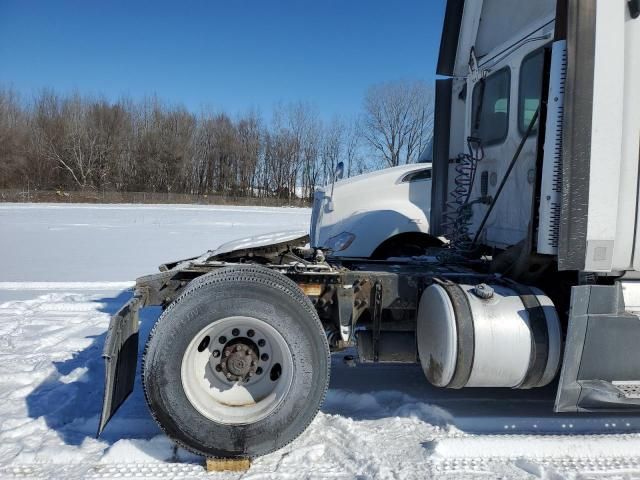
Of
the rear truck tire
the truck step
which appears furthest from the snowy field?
the truck step

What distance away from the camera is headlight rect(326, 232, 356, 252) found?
18.1 feet

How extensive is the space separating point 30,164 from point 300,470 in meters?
60.3

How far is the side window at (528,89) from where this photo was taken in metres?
3.71

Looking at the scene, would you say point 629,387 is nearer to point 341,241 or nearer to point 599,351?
point 599,351

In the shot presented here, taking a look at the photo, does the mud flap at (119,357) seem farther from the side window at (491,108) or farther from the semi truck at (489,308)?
the side window at (491,108)

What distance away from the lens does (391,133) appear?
42.7 m

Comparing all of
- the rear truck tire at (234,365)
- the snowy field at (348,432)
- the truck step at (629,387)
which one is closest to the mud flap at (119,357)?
the rear truck tire at (234,365)

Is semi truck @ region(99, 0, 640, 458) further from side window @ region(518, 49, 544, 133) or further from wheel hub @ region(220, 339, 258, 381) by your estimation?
side window @ region(518, 49, 544, 133)

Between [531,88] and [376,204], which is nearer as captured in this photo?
[531,88]

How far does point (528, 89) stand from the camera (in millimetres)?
3840

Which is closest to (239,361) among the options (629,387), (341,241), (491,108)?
(629,387)

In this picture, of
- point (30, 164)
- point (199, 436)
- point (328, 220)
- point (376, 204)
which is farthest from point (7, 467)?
point (30, 164)

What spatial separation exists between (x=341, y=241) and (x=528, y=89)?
2.58 metres

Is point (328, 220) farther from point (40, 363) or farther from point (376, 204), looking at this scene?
point (40, 363)
